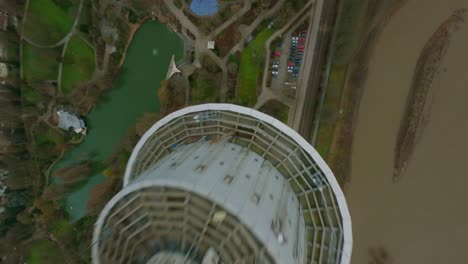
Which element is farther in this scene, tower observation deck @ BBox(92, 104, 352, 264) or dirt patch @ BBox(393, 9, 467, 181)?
dirt patch @ BBox(393, 9, 467, 181)

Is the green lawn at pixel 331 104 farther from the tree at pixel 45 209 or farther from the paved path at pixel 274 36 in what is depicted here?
the tree at pixel 45 209

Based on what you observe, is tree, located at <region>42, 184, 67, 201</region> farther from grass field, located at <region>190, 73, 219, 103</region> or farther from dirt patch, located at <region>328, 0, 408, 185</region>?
dirt patch, located at <region>328, 0, 408, 185</region>

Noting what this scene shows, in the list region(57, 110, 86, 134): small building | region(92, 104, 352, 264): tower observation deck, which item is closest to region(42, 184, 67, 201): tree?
region(57, 110, 86, 134): small building

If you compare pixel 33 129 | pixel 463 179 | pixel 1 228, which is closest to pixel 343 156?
pixel 463 179

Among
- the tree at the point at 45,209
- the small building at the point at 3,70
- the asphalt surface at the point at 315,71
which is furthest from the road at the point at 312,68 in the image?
the small building at the point at 3,70

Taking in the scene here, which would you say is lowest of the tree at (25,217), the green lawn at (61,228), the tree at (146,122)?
the green lawn at (61,228)

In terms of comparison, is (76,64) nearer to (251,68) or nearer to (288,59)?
(251,68)

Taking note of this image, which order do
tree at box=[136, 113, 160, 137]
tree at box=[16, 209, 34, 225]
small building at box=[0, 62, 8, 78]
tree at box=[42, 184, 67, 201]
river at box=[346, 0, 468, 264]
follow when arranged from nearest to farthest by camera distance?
1. river at box=[346, 0, 468, 264]
2. tree at box=[136, 113, 160, 137]
3. small building at box=[0, 62, 8, 78]
4. tree at box=[16, 209, 34, 225]
5. tree at box=[42, 184, 67, 201]
